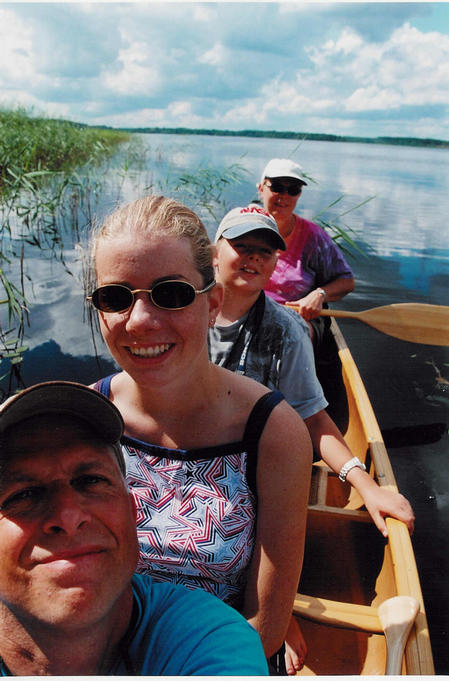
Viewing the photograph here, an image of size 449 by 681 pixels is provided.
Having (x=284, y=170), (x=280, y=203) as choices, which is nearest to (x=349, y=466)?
(x=280, y=203)

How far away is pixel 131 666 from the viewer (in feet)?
2.31

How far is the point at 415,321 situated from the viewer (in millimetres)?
3422

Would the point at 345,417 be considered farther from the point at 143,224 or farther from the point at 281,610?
the point at 143,224

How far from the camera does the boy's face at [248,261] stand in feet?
5.69

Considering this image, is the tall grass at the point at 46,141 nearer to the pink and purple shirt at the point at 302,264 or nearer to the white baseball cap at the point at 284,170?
the white baseball cap at the point at 284,170

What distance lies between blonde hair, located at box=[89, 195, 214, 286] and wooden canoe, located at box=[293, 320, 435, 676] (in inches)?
41.2

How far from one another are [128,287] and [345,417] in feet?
7.28

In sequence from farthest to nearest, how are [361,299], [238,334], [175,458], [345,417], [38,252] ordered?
[38,252] → [361,299] → [345,417] → [238,334] → [175,458]

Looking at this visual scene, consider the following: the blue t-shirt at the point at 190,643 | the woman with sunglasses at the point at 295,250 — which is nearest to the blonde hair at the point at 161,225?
the blue t-shirt at the point at 190,643

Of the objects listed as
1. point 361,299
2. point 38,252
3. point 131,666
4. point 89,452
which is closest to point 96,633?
point 131,666

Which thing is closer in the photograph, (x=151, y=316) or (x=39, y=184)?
(x=151, y=316)

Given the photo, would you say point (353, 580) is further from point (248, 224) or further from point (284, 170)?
point (284, 170)

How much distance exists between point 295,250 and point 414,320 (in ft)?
3.59

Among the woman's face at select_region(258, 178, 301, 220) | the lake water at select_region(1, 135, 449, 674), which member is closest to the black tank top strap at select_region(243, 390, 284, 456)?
the lake water at select_region(1, 135, 449, 674)
